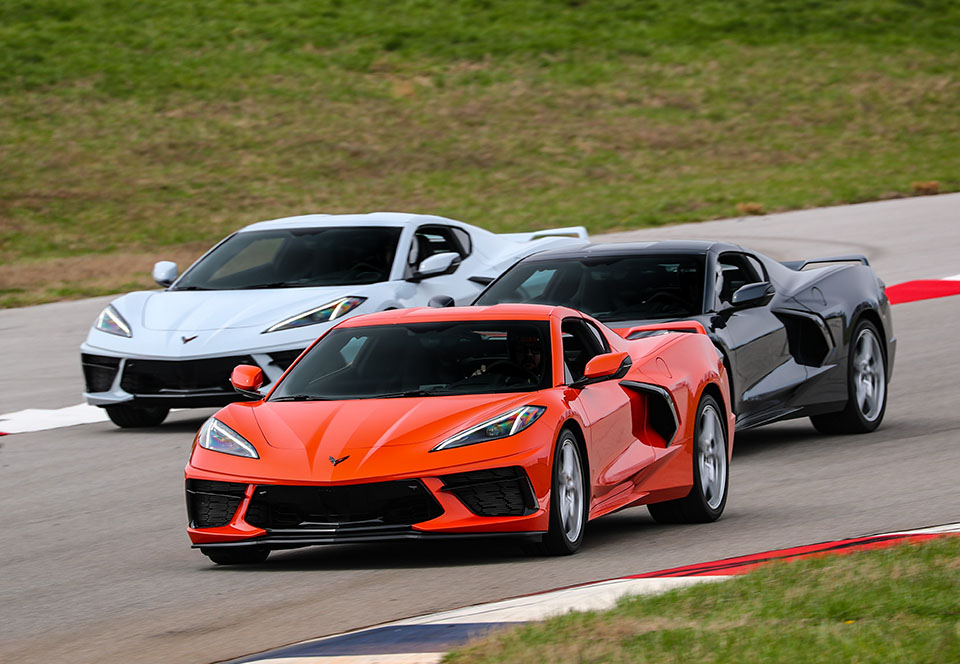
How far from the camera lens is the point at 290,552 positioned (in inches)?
325

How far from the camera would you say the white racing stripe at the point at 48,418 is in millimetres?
13254

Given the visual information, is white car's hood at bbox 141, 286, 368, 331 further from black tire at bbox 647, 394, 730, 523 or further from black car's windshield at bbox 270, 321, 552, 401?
black tire at bbox 647, 394, 730, 523

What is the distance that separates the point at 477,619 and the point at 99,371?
7399 millimetres

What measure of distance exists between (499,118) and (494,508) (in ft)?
110

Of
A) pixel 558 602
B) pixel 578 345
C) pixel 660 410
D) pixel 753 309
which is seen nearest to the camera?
pixel 558 602

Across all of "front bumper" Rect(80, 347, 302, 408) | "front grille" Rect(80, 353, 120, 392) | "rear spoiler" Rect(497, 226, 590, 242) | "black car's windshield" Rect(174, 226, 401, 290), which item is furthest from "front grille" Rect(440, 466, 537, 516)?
"rear spoiler" Rect(497, 226, 590, 242)

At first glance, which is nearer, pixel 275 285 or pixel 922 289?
pixel 275 285

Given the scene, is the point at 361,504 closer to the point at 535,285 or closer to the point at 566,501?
the point at 566,501

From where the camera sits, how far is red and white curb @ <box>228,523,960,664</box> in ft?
17.9

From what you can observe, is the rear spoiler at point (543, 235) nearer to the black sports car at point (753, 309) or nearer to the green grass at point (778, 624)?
the black sports car at point (753, 309)

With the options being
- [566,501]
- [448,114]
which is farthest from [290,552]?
[448,114]

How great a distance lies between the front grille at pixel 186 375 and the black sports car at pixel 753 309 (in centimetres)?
204

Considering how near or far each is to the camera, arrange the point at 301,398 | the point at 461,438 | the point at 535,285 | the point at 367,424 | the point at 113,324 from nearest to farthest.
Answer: the point at 461,438, the point at 367,424, the point at 301,398, the point at 535,285, the point at 113,324

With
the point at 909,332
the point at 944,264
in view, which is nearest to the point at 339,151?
the point at 944,264
